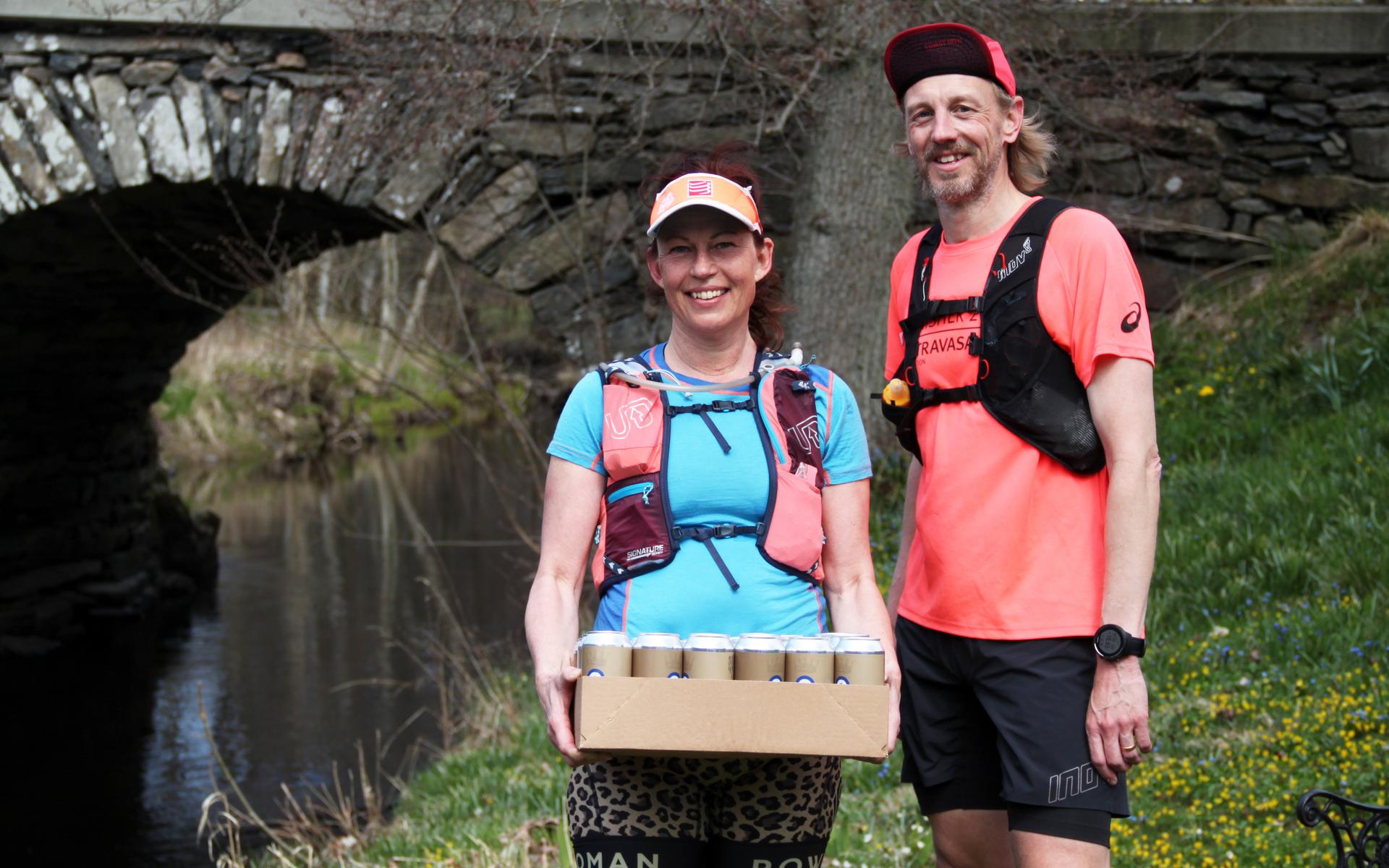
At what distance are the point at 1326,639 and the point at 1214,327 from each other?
3148mm

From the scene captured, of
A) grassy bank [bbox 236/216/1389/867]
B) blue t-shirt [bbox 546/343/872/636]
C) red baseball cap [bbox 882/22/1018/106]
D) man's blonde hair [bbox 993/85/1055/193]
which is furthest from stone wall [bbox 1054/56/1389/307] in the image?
blue t-shirt [bbox 546/343/872/636]

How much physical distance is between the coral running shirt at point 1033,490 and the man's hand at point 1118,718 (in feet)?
0.28

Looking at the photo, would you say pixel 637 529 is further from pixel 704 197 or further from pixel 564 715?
pixel 704 197

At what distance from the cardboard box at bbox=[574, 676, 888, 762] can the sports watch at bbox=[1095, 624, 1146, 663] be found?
1.48 feet

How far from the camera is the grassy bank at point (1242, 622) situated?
11.9ft

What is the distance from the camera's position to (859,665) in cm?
187

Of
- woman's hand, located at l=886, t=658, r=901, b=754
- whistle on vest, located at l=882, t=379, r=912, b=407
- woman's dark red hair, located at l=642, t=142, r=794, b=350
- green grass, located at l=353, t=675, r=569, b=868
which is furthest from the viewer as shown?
green grass, located at l=353, t=675, r=569, b=868

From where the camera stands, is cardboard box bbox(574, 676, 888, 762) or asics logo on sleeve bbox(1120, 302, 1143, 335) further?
asics logo on sleeve bbox(1120, 302, 1143, 335)

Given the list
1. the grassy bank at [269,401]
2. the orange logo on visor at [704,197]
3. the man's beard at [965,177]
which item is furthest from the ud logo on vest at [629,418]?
the grassy bank at [269,401]

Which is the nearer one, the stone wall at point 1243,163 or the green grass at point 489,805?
the green grass at point 489,805

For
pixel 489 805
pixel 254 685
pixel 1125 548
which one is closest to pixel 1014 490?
pixel 1125 548

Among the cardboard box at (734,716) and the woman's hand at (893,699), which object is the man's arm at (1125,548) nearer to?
the woman's hand at (893,699)

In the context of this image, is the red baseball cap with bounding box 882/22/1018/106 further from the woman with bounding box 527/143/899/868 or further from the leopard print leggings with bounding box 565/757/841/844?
the leopard print leggings with bounding box 565/757/841/844

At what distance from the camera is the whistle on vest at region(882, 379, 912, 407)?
2365mm
